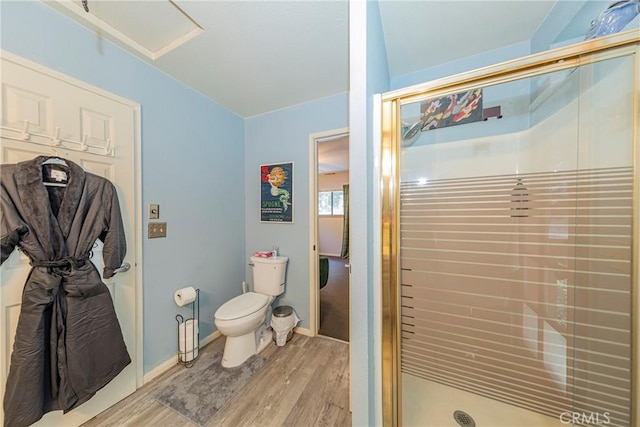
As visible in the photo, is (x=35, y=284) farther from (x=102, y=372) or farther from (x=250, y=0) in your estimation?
(x=250, y=0)

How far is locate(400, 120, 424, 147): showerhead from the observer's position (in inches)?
42.5

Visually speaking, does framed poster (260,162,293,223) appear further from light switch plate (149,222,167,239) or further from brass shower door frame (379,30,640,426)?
brass shower door frame (379,30,640,426)

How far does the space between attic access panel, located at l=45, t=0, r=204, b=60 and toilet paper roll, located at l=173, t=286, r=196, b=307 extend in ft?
5.68

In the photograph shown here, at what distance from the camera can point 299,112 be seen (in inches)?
82.4

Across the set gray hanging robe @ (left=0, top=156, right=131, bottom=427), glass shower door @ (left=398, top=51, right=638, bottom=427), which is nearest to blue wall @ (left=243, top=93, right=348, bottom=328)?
glass shower door @ (left=398, top=51, right=638, bottom=427)

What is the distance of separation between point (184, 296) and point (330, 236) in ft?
14.6

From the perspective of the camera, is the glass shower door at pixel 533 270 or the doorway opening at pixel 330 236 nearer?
the glass shower door at pixel 533 270

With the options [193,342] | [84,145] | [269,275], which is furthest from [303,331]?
[84,145]

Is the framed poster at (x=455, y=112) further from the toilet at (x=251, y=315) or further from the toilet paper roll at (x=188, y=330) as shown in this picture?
the toilet paper roll at (x=188, y=330)

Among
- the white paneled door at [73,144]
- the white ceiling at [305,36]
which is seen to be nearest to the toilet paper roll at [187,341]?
the white paneled door at [73,144]

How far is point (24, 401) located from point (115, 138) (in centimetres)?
140

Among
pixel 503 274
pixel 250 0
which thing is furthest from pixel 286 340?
pixel 250 0

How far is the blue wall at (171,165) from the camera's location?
3.70 ft

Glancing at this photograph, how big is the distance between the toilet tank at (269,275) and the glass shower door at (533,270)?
1271 millimetres
